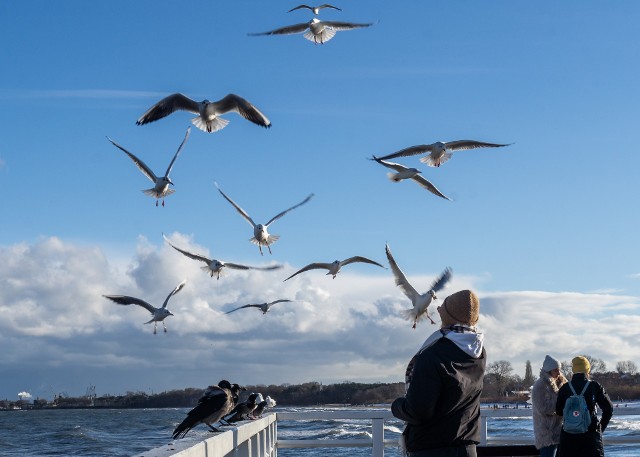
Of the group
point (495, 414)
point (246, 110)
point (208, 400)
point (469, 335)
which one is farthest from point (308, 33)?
point (469, 335)

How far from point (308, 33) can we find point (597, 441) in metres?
11.7

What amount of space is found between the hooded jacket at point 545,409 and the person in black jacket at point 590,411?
0.20 metres

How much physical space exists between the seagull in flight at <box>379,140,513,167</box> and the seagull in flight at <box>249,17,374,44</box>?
2438mm

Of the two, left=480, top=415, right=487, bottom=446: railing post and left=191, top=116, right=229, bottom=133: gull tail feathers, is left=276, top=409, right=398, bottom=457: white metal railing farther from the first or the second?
left=191, top=116, right=229, bottom=133: gull tail feathers

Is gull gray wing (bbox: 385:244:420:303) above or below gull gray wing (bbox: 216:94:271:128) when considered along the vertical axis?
below

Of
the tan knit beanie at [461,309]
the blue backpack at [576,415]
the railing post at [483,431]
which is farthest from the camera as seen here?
the railing post at [483,431]

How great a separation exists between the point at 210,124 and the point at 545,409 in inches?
433

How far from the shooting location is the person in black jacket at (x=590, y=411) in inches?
299

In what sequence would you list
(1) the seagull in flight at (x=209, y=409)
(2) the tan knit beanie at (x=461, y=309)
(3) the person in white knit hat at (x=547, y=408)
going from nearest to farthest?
(2) the tan knit beanie at (x=461, y=309)
(1) the seagull in flight at (x=209, y=409)
(3) the person in white knit hat at (x=547, y=408)

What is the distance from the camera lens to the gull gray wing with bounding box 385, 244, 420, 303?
18.4 metres

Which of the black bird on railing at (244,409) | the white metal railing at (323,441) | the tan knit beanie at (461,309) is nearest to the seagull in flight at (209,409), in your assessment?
the white metal railing at (323,441)

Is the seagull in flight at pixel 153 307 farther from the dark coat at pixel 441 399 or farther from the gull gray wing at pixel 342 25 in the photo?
the dark coat at pixel 441 399

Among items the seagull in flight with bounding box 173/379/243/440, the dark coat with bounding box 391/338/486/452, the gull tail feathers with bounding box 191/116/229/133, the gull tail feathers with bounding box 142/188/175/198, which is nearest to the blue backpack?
the seagull in flight with bounding box 173/379/243/440

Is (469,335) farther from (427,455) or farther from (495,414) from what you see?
(495,414)
